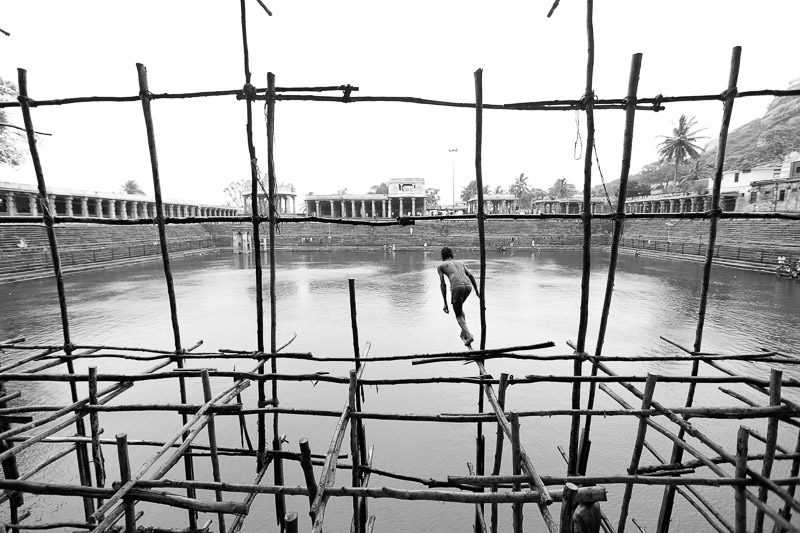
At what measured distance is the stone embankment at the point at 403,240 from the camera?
2320 centimetres

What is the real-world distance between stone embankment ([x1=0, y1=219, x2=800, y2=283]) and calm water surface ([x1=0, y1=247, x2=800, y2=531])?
113 inches

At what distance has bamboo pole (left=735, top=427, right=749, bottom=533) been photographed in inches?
105

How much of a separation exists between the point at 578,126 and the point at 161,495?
215 inches

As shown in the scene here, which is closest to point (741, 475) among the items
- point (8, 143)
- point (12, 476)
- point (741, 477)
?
point (741, 477)

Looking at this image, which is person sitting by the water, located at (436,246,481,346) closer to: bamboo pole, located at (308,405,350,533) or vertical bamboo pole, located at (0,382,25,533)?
bamboo pole, located at (308,405,350,533)

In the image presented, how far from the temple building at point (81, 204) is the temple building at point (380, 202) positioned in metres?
16.8

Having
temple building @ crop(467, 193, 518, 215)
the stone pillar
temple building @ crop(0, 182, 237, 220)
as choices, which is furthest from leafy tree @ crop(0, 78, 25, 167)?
temple building @ crop(467, 193, 518, 215)

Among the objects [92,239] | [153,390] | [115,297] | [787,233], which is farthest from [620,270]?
[92,239]

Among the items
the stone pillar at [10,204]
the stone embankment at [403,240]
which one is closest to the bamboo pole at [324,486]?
the stone embankment at [403,240]

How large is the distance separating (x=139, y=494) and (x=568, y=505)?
2898 mm

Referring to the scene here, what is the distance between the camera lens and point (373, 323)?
1236cm

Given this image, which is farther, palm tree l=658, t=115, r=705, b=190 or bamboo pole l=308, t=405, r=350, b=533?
palm tree l=658, t=115, r=705, b=190

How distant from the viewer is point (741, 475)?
2.77 metres

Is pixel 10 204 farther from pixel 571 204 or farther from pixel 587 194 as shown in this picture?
pixel 571 204
